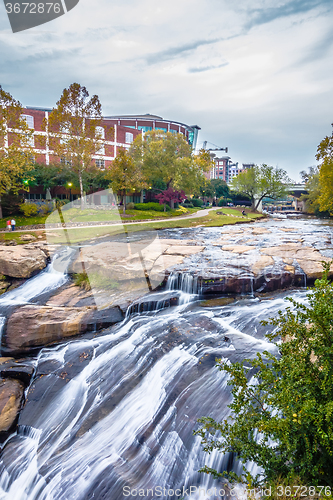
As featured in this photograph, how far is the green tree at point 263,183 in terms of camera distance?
158 feet

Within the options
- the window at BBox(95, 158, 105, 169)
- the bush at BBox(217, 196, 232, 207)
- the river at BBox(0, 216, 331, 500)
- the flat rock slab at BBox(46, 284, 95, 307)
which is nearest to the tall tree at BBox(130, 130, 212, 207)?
the window at BBox(95, 158, 105, 169)

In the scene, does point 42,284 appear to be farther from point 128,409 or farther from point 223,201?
point 223,201

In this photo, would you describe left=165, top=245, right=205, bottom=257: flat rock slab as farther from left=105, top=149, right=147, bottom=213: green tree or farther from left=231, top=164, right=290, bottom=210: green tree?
left=231, top=164, right=290, bottom=210: green tree

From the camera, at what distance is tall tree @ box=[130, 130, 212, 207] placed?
38781mm

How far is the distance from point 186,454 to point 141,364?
7.96ft

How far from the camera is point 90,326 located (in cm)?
859

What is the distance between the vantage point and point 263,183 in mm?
47875

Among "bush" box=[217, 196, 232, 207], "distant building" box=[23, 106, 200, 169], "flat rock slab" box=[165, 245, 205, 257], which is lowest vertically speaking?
"flat rock slab" box=[165, 245, 205, 257]

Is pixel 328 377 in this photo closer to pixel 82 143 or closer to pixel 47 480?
pixel 47 480

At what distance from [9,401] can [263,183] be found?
48539 mm

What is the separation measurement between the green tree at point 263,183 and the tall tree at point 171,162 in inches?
464

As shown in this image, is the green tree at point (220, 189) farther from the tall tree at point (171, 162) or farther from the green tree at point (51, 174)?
the green tree at point (51, 174)

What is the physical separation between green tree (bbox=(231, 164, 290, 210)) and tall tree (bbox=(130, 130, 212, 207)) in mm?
11778

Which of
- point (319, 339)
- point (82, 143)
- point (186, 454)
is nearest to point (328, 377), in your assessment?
point (319, 339)
